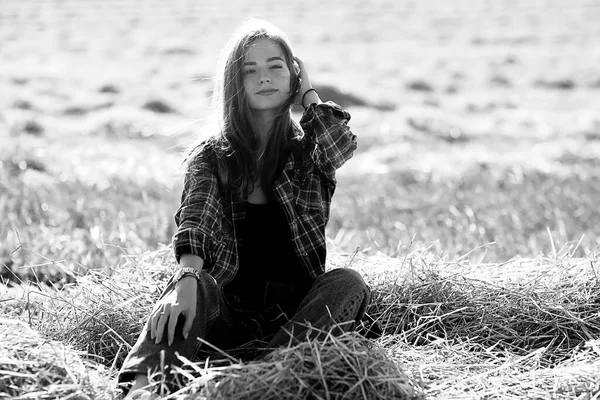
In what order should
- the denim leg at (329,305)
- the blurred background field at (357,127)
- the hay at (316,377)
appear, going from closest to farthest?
the hay at (316,377) → the denim leg at (329,305) → the blurred background field at (357,127)

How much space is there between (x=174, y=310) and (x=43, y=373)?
433mm

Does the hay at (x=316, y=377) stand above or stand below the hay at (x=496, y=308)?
above

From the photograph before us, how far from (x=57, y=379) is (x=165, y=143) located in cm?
657

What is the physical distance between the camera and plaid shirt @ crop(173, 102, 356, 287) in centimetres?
300

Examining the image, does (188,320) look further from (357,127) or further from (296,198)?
(357,127)

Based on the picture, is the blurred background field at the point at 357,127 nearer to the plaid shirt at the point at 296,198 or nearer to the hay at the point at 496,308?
the hay at the point at 496,308

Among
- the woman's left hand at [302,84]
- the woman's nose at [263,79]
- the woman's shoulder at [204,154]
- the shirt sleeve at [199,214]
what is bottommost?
the shirt sleeve at [199,214]

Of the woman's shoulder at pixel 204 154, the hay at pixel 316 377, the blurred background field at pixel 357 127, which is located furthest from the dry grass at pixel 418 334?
the woman's shoulder at pixel 204 154

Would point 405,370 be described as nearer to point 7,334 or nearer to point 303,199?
point 303,199

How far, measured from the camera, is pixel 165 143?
898cm

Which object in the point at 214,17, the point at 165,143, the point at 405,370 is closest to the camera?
the point at 405,370

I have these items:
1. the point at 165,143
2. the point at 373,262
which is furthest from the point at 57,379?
the point at 165,143

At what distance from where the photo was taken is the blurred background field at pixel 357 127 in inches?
204

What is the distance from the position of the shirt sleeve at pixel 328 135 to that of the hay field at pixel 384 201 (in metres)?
0.63
